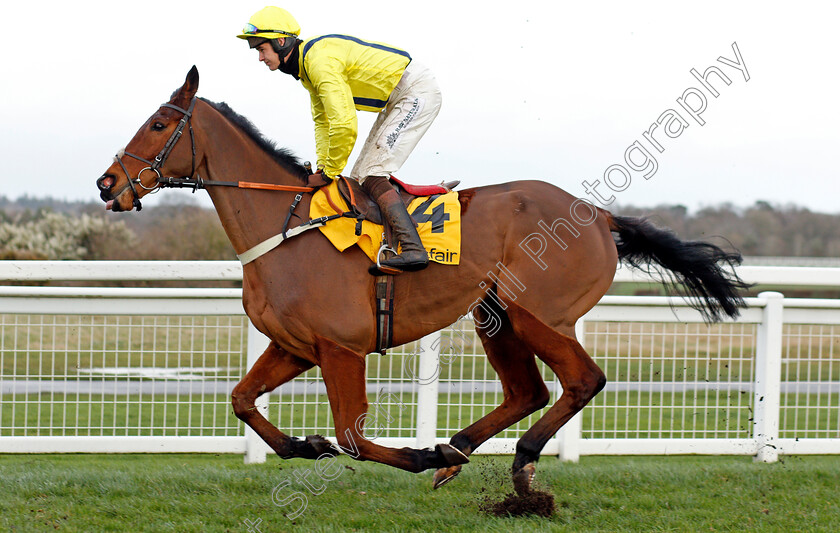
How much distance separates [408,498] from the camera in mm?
4133

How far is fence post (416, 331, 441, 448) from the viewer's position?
15.9 feet

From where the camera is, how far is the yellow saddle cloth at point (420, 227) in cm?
355

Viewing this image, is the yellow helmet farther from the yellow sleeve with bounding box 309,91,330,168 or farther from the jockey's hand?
the jockey's hand

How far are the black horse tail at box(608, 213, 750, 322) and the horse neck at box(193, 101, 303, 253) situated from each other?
5.73 ft

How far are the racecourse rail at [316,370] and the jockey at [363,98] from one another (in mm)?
1320

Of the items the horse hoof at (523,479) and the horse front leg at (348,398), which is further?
the horse hoof at (523,479)

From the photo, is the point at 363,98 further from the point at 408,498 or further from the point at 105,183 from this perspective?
the point at 408,498

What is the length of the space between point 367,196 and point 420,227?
283mm

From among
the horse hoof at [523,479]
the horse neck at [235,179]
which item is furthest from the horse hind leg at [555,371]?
the horse neck at [235,179]

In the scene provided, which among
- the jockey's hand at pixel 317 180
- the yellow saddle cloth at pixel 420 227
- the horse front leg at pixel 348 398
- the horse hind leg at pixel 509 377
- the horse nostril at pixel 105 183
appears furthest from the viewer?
the horse hind leg at pixel 509 377

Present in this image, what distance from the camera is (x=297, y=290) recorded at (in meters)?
3.46

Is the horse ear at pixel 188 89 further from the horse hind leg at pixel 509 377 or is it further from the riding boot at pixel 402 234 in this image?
the horse hind leg at pixel 509 377

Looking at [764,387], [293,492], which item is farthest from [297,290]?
[764,387]

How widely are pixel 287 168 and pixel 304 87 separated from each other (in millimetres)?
374
